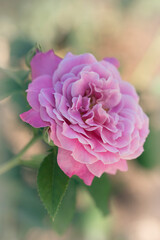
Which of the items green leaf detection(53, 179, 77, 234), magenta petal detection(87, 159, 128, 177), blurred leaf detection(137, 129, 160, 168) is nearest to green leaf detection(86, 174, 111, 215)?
green leaf detection(53, 179, 77, 234)

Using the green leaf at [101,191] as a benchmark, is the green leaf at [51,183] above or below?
above

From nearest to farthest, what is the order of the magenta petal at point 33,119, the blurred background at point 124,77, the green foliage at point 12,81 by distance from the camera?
the magenta petal at point 33,119 → the green foliage at point 12,81 → the blurred background at point 124,77

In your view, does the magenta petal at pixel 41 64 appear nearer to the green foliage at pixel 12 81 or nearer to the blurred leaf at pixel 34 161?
the green foliage at pixel 12 81

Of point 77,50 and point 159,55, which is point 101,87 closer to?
point 77,50

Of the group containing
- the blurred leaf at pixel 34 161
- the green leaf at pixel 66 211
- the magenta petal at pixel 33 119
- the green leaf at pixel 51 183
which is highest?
the magenta petal at pixel 33 119

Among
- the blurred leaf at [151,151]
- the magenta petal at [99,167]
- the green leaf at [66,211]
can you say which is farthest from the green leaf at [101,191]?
the blurred leaf at [151,151]

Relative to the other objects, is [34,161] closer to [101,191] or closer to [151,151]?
[101,191]

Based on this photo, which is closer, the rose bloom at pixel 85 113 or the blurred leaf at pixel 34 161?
the rose bloom at pixel 85 113
